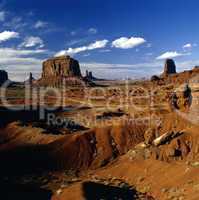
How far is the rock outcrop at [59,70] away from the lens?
150000 mm

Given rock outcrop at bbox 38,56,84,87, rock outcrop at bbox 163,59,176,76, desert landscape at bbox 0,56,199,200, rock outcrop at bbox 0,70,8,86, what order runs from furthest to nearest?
rock outcrop at bbox 38,56,84,87 < rock outcrop at bbox 0,70,8,86 < rock outcrop at bbox 163,59,176,76 < desert landscape at bbox 0,56,199,200

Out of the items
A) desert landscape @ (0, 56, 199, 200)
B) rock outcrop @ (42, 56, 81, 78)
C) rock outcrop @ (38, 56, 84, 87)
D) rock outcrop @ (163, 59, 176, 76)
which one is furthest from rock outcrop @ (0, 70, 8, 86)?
desert landscape @ (0, 56, 199, 200)

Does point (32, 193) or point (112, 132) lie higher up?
point (112, 132)

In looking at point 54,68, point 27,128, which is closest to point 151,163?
point 27,128

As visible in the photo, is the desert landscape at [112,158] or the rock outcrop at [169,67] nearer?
the desert landscape at [112,158]

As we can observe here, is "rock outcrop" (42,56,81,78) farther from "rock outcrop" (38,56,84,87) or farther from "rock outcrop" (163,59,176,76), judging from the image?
"rock outcrop" (163,59,176,76)

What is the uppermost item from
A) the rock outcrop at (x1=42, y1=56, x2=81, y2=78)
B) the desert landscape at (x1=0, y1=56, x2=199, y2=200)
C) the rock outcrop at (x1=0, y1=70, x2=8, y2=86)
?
the rock outcrop at (x1=42, y1=56, x2=81, y2=78)

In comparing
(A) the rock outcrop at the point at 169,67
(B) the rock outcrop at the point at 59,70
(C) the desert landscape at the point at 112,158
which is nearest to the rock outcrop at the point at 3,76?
(B) the rock outcrop at the point at 59,70

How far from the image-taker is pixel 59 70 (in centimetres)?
15888

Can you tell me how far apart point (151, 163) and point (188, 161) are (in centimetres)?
300

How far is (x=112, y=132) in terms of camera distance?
122ft

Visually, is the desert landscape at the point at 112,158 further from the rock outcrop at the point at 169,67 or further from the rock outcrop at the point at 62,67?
the rock outcrop at the point at 62,67

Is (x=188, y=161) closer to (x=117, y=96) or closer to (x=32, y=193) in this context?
(x=32, y=193)

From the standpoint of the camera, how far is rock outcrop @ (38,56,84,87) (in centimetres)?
15000
